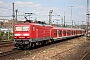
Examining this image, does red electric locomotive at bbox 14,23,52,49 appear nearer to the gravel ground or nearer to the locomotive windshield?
the locomotive windshield

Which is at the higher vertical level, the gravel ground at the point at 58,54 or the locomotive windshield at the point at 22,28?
the locomotive windshield at the point at 22,28

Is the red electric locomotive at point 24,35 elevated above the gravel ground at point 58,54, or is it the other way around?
the red electric locomotive at point 24,35

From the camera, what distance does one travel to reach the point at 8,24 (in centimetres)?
14600

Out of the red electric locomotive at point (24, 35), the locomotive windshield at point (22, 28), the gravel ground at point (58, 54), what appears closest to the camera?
the gravel ground at point (58, 54)

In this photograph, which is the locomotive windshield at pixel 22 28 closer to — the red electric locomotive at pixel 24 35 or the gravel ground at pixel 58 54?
the red electric locomotive at pixel 24 35

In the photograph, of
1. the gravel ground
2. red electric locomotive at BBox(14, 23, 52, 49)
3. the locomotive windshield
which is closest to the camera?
the gravel ground

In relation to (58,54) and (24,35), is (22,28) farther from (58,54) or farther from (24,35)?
(58,54)

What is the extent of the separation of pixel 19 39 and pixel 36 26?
10.2ft

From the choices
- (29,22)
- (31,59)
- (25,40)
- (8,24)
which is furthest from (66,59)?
(8,24)

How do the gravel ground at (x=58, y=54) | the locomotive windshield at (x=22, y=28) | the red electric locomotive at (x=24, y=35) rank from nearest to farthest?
the gravel ground at (x=58, y=54) < the red electric locomotive at (x=24, y=35) < the locomotive windshield at (x=22, y=28)

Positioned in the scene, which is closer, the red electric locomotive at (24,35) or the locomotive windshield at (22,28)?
the red electric locomotive at (24,35)

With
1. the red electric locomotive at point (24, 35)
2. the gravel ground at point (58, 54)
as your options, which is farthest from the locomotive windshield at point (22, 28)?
the gravel ground at point (58, 54)

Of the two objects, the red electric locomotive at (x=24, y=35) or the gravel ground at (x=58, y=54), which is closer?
the gravel ground at (x=58, y=54)

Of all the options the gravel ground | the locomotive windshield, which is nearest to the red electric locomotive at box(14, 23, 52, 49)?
the locomotive windshield
